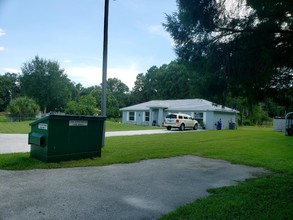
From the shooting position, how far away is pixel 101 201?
441 cm

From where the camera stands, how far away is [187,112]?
32.6 metres

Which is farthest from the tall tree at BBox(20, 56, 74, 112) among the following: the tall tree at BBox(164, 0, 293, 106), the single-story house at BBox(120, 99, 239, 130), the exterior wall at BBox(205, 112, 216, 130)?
the tall tree at BBox(164, 0, 293, 106)

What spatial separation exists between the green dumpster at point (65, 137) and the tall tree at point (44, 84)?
176 feet

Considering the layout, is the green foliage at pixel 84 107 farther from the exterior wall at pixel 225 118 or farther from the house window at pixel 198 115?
the exterior wall at pixel 225 118

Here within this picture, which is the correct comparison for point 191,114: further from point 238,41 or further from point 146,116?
point 238,41

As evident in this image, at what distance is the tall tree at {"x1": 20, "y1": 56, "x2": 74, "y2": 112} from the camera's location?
5838 cm

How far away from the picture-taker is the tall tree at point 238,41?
586 centimetres

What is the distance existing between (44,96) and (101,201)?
58580 millimetres

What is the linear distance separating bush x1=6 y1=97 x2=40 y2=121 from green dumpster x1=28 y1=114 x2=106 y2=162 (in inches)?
1199

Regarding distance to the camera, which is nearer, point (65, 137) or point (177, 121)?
point (65, 137)

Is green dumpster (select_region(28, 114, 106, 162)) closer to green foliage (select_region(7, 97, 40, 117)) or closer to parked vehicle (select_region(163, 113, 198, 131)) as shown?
parked vehicle (select_region(163, 113, 198, 131))

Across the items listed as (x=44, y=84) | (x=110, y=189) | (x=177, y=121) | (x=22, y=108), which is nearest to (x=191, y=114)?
(x=177, y=121)

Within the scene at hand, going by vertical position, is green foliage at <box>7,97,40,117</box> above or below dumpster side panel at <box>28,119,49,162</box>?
above

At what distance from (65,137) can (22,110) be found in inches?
1278
